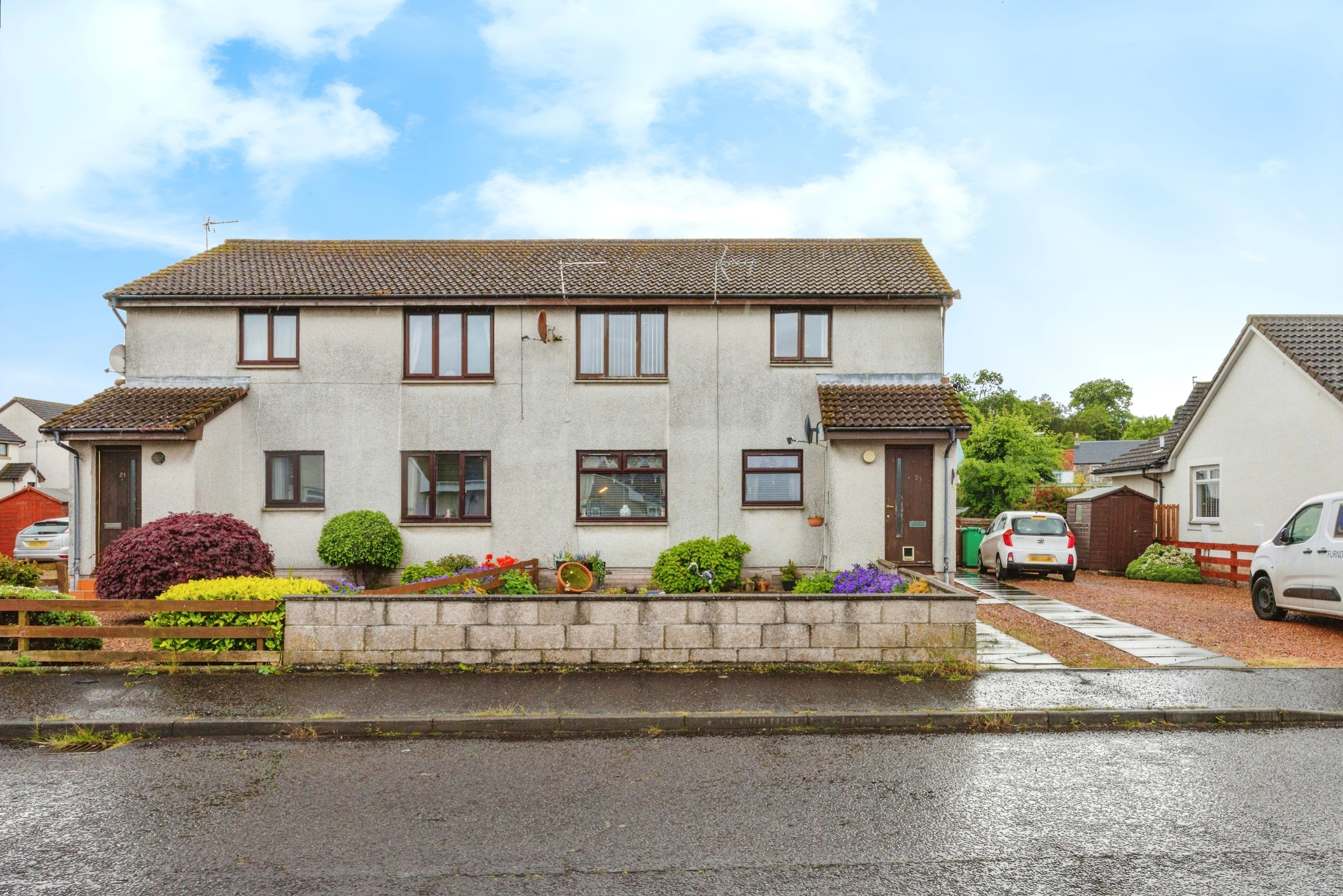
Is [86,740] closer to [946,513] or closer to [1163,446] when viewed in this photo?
[946,513]

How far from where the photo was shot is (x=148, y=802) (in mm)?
5562

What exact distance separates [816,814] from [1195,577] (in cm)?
1842

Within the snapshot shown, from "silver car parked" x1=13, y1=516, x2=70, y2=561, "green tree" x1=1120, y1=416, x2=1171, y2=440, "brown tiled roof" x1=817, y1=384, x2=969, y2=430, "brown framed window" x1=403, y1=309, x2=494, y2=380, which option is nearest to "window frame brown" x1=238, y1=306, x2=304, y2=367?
"brown framed window" x1=403, y1=309, x2=494, y2=380

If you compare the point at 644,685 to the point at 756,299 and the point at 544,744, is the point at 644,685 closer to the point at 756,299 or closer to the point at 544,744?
the point at 544,744

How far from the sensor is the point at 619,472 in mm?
16766

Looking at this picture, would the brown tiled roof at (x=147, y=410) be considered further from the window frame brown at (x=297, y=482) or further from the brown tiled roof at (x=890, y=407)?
the brown tiled roof at (x=890, y=407)

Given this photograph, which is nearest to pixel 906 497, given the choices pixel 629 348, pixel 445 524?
pixel 629 348

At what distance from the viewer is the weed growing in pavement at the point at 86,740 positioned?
690 cm

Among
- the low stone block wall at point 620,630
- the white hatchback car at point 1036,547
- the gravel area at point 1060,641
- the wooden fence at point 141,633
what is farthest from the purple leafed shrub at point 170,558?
the white hatchback car at point 1036,547

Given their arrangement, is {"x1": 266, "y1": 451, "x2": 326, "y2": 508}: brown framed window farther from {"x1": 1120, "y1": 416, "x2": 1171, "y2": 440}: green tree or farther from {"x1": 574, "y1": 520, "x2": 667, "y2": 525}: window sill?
{"x1": 1120, "y1": 416, "x2": 1171, "y2": 440}: green tree

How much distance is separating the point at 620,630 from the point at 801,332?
30.2 ft

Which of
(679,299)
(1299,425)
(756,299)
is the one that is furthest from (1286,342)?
(679,299)

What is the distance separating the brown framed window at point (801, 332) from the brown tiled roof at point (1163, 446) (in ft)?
35.2

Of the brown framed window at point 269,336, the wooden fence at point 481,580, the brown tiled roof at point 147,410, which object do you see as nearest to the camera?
the wooden fence at point 481,580
